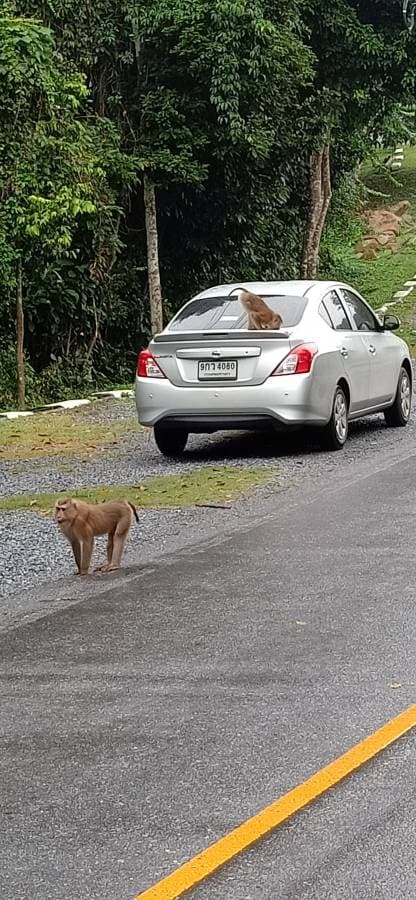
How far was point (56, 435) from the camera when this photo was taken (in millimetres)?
15383

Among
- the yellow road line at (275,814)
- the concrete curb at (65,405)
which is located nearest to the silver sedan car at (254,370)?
the concrete curb at (65,405)

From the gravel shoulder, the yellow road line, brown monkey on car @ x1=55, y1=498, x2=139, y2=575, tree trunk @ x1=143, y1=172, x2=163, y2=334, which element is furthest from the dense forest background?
the yellow road line

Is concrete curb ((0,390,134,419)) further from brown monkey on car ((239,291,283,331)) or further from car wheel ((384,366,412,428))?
brown monkey on car ((239,291,283,331))

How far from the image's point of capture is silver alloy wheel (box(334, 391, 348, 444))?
13203mm

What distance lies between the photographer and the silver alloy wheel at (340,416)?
43.3ft

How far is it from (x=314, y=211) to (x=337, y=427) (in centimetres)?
1586

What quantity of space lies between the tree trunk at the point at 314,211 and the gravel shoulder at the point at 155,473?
12026 millimetres

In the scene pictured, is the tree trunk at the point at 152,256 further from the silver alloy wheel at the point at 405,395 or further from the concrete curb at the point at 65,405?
the silver alloy wheel at the point at 405,395

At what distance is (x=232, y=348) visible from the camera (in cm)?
1256

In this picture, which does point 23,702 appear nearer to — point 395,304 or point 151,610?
point 151,610

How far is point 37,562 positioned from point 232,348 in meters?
4.30

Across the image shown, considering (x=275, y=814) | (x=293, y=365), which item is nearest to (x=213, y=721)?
(x=275, y=814)

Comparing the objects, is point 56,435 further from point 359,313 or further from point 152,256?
point 152,256

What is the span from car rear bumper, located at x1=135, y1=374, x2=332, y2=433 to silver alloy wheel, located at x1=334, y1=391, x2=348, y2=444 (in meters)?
0.32
